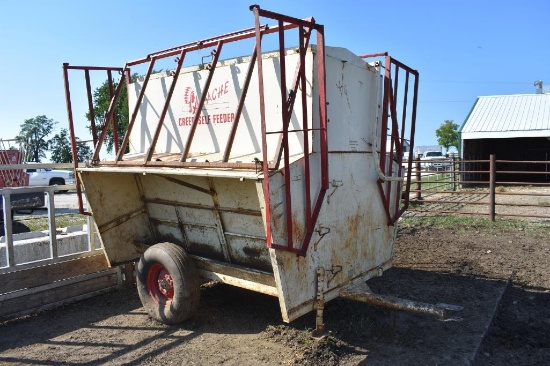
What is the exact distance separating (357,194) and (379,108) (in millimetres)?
1014

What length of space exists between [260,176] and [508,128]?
20545 mm

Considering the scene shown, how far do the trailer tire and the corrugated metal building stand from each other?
19.3 m

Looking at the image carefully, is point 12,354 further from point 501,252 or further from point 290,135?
point 501,252

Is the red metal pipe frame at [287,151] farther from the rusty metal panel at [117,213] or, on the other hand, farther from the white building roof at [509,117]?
the white building roof at [509,117]

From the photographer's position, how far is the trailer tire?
4801mm

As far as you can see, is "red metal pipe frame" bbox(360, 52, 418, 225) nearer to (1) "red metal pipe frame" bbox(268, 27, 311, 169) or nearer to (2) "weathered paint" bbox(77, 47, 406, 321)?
(2) "weathered paint" bbox(77, 47, 406, 321)

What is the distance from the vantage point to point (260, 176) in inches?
144

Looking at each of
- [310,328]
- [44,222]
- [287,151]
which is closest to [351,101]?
[287,151]

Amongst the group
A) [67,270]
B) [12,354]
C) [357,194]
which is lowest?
[12,354]

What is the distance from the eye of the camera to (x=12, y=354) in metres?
4.53

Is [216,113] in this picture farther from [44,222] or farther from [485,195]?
[485,195]

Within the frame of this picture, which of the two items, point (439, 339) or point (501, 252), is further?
point (501, 252)

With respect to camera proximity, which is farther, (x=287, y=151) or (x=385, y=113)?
(x=385, y=113)

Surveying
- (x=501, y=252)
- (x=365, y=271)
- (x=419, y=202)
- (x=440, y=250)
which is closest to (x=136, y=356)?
(x=365, y=271)
